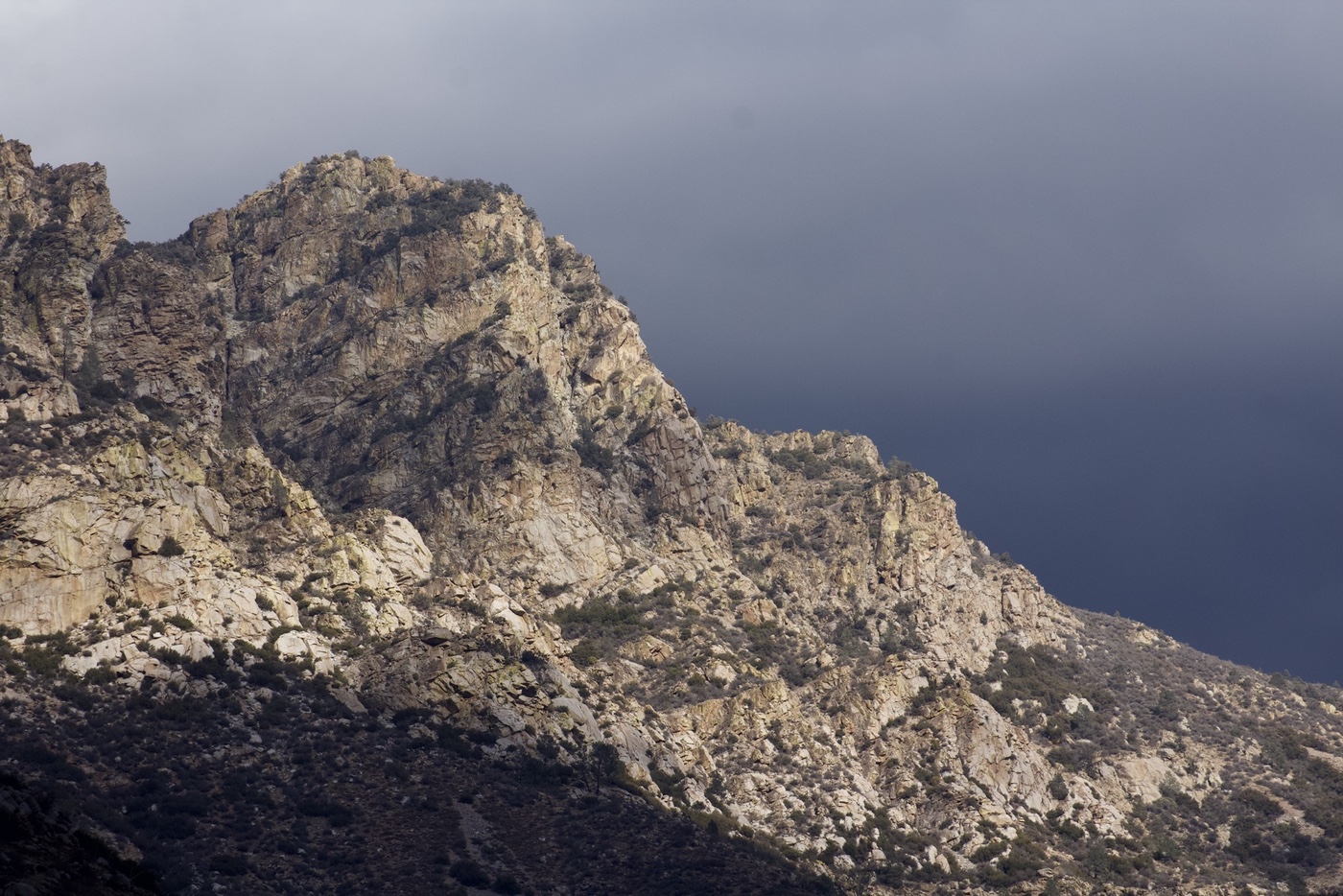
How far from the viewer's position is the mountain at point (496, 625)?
8894cm

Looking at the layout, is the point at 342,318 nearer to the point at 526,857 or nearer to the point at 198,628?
the point at 198,628

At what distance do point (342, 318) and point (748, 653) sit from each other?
48362 mm

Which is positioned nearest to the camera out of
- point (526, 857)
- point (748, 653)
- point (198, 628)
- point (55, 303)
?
point (526, 857)

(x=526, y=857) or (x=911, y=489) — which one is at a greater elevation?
(x=911, y=489)

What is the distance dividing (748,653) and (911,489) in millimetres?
32162

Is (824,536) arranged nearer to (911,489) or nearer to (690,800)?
(911,489)

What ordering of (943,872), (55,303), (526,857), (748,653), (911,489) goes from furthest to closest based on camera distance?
(911,489) → (748,653) → (55,303) → (943,872) → (526,857)

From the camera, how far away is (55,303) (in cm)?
11156

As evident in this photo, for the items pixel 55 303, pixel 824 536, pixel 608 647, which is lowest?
pixel 608 647

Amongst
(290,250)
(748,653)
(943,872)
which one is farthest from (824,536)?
(290,250)

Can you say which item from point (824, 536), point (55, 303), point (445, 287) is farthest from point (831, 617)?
point (55, 303)

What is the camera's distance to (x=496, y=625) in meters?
108

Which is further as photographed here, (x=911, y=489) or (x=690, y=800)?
(x=911, y=489)

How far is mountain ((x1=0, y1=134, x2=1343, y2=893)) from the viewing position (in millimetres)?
88938
